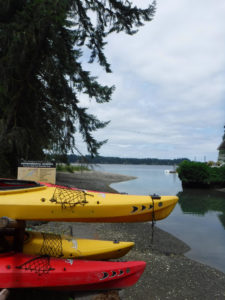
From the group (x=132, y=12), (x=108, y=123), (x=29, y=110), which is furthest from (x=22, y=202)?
(x=132, y=12)

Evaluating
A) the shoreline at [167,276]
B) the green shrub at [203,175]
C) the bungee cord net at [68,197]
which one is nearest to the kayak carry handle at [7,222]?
the bungee cord net at [68,197]

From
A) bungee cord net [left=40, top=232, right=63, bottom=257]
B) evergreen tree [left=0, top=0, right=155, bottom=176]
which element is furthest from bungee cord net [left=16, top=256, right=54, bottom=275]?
evergreen tree [left=0, top=0, right=155, bottom=176]

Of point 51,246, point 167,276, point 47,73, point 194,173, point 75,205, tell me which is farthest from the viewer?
point 194,173

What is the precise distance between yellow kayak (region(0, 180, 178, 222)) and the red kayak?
727mm

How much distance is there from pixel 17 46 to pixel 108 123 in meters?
5.69

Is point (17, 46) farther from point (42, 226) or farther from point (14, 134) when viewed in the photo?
point (42, 226)

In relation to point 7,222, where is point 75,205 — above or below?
above

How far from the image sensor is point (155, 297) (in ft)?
16.9

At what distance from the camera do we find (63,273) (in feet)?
14.0

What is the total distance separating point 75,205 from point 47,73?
27.5 feet

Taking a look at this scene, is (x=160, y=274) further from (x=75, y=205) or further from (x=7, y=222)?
(x=7, y=222)

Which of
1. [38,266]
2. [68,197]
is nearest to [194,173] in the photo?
[68,197]

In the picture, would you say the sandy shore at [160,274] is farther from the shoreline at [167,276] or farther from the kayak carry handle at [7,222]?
the kayak carry handle at [7,222]

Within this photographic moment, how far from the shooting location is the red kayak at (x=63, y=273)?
4.12 metres
